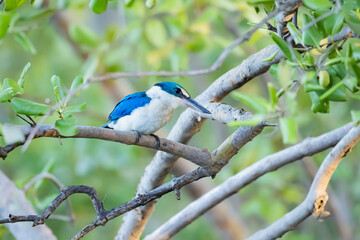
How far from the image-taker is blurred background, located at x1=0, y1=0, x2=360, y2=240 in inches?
116

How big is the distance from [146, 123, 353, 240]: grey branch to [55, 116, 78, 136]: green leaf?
3.16 feet

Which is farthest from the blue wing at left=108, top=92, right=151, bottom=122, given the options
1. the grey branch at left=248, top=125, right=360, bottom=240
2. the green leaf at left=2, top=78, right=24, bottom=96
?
the green leaf at left=2, top=78, right=24, bottom=96

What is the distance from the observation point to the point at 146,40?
3.20 m

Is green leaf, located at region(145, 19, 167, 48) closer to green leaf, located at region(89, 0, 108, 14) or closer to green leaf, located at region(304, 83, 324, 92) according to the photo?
green leaf, located at region(89, 0, 108, 14)

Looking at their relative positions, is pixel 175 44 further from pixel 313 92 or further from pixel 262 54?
pixel 313 92

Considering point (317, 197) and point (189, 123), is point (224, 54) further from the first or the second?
point (317, 197)

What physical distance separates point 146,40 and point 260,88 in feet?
5.91

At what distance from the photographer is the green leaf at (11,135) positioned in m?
1.07

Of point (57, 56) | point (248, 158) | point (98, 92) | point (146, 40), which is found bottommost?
point (248, 158)

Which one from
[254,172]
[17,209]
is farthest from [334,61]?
[17,209]

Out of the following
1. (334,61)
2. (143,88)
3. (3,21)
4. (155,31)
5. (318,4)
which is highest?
(143,88)

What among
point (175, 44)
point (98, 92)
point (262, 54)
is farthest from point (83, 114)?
→ point (262, 54)

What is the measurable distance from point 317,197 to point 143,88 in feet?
9.64

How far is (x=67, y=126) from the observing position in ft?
4.02
